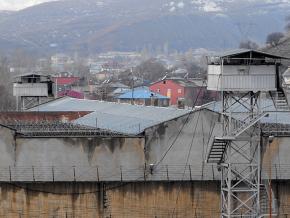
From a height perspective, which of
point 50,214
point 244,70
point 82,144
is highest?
point 244,70

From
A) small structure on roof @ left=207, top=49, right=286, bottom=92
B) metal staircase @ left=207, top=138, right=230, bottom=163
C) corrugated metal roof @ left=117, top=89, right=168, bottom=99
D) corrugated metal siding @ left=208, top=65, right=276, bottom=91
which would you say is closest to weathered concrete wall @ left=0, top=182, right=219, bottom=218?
metal staircase @ left=207, top=138, right=230, bottom=163

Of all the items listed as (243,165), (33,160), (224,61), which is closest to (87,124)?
(33,160)

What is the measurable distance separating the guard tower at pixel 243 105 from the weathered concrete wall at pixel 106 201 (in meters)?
3.19

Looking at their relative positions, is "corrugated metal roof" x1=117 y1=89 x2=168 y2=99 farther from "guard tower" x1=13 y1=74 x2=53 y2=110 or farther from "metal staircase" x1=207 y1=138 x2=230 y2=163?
"metal staircase" x1=207 y1=138 x2=230 y2=163

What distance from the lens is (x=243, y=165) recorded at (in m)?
31.0

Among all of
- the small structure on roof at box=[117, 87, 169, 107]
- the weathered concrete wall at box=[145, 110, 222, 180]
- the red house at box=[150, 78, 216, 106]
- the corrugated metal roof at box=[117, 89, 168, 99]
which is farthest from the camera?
the red house at box=[150, 78, 216, 106]

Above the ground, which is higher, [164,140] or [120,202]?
[164,140]

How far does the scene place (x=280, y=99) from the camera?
28.7 metres

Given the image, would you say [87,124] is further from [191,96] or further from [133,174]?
[191,96]

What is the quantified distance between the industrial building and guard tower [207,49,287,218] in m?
3.22

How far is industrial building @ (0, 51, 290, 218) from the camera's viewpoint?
105 feet

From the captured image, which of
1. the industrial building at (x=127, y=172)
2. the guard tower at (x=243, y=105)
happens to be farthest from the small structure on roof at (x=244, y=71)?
the industrial building at (x=127, y=172)

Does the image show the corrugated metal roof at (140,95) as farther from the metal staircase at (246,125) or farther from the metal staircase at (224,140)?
the metal staircase at (246,125)

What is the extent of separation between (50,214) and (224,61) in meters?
8.67
